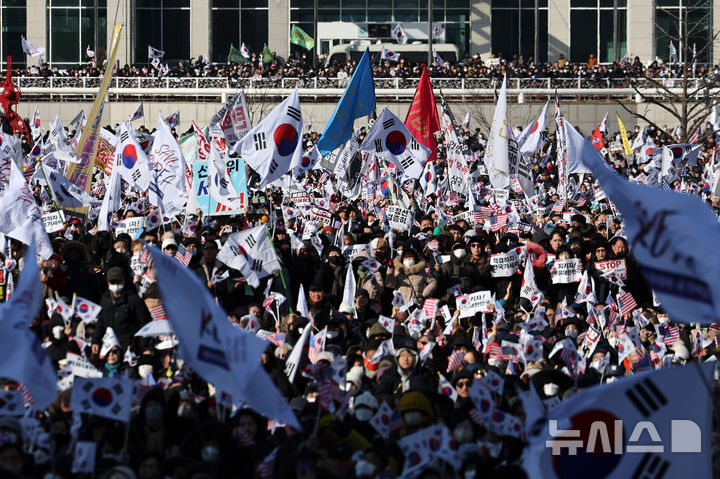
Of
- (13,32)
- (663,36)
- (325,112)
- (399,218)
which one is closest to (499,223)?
(399,218)

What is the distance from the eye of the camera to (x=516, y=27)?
50.3 m

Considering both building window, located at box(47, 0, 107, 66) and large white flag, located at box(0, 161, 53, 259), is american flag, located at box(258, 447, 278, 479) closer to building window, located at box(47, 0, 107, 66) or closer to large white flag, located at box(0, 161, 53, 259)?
large white flag, located at box(0, 161, 53, 259)

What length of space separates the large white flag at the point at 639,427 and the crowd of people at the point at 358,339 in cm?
71

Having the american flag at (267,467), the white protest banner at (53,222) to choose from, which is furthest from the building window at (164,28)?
the american flag at (267,467)

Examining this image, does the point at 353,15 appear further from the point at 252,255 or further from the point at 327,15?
the point at 252,255

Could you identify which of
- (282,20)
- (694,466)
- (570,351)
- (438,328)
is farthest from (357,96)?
(282,20)

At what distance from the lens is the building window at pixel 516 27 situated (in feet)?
165

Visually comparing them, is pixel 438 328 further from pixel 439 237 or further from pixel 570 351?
pixel 439 237

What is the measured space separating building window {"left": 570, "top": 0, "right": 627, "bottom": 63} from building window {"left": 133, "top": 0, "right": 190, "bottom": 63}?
14397 mm

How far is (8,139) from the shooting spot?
2045 cm

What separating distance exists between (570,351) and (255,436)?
307 centimetres

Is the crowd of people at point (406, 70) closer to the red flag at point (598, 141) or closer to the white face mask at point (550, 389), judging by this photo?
the red flag at point (598, 141)

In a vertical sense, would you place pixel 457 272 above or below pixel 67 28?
below

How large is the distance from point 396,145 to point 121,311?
7.87m
